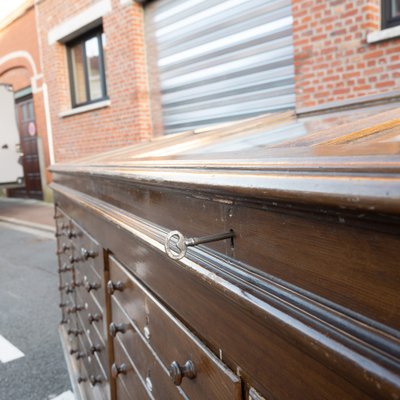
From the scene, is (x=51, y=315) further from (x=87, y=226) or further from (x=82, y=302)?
(x=87, y=226)

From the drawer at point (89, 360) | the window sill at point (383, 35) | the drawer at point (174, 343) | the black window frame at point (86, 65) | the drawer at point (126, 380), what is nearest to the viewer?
the drawer at point (174, 343)

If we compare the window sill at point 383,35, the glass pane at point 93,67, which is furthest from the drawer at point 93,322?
the glass pane at point 93,67

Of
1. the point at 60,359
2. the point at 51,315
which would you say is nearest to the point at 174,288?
the point at 60,359

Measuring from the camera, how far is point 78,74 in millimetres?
9055

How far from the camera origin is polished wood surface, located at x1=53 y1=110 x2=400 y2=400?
19.4 inches

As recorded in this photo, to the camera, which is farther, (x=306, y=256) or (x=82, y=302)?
(x=82, y=302)

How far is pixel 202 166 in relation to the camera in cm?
86

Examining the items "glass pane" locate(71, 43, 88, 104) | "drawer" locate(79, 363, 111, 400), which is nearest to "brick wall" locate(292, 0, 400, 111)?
"drawer" locate(79, 363, 111, 400)

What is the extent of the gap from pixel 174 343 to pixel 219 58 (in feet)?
17.2

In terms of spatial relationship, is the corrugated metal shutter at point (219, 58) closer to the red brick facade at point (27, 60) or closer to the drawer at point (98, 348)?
the drawer at point (98, 348)

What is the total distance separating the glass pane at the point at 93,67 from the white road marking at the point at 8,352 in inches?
227

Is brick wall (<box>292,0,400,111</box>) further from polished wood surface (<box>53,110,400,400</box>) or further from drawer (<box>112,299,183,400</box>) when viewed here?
polished wood surface (<box>53,110,400,400</box>)

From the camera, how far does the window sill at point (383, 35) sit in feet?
11.6

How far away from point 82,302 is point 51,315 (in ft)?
6.36
